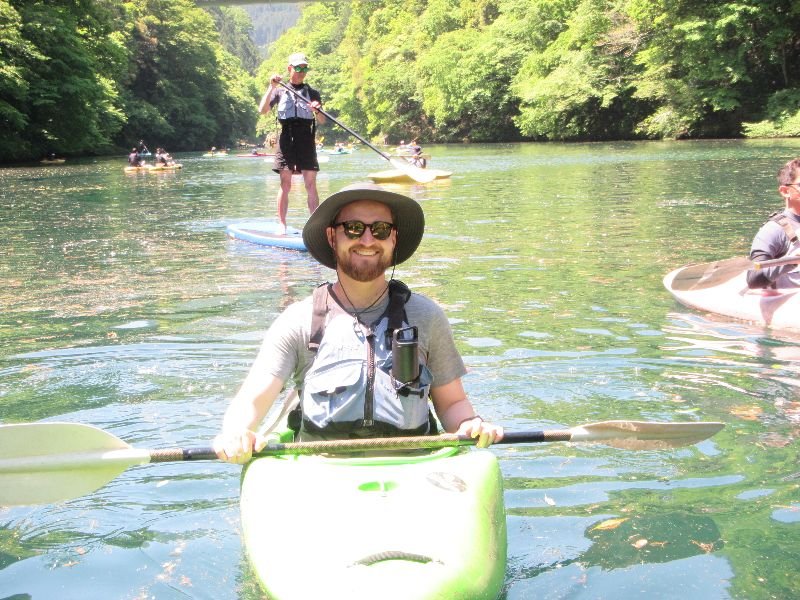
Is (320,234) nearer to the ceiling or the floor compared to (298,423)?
nearer to the ceiling

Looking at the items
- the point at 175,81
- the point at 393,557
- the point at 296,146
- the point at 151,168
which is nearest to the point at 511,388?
the point at 393,557

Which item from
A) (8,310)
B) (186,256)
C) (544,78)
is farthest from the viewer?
(544,78)

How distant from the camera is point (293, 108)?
30.3ft

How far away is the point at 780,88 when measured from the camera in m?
34.9

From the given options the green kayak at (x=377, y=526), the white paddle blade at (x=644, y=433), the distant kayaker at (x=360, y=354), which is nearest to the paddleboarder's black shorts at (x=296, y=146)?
the distant kayaker at (x=360, y=354)

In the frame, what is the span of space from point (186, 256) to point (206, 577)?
23.3 feet

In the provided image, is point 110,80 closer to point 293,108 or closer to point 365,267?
point 293,108

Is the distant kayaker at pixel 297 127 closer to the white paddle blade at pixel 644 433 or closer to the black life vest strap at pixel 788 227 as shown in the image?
the black life vest strap at pixel 788 227

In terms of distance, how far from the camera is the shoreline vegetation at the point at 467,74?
109ft

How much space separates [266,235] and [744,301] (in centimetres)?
535

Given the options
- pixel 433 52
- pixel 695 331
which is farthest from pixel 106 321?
pixel 433 52

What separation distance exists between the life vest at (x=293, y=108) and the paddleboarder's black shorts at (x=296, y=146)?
0.05m

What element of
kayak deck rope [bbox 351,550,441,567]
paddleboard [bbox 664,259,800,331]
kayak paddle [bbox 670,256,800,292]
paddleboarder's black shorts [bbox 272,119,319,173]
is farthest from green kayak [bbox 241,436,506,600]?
paddleboarder's black shorts [bbox 272,119,319,173]

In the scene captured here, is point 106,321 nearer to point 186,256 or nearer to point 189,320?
point 189,320
